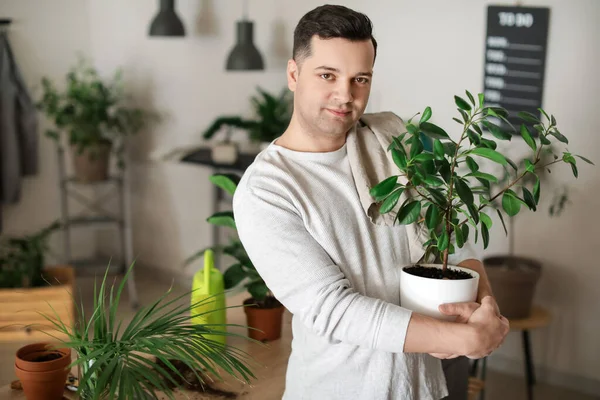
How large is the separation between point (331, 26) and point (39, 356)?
3.17 feet

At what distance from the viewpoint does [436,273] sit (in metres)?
1.47

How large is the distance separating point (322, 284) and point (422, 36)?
8.42ft

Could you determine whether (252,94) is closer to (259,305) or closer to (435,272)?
(259,305)

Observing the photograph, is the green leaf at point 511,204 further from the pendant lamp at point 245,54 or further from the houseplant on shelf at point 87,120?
the houseplant on shelf at point 87,120

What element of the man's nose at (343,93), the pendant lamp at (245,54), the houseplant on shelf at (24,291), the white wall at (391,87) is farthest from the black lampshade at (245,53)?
the man's nose at (343,93)

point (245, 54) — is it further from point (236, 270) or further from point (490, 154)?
point (490, 154)

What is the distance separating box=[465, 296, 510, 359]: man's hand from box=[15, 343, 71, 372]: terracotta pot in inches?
34.0

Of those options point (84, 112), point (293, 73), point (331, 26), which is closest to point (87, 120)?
point (84, 112)

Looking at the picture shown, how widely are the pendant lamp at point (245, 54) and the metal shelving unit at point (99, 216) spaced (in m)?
1.23

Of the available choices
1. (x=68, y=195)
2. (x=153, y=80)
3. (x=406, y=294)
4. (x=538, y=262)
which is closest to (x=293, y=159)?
(x=406, y=294)

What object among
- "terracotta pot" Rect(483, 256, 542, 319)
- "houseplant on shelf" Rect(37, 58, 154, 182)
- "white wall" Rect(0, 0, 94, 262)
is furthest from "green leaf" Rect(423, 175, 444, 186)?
"white wall" Rect(0, 0, 94, 262)

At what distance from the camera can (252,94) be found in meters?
4.47

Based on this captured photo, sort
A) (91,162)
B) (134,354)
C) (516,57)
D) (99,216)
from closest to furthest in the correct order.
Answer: (134,354) < (516,57) < (91,162) < (99,216)

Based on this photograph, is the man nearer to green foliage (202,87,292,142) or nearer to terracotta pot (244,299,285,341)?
terracotta pot (244,299,285,341)
